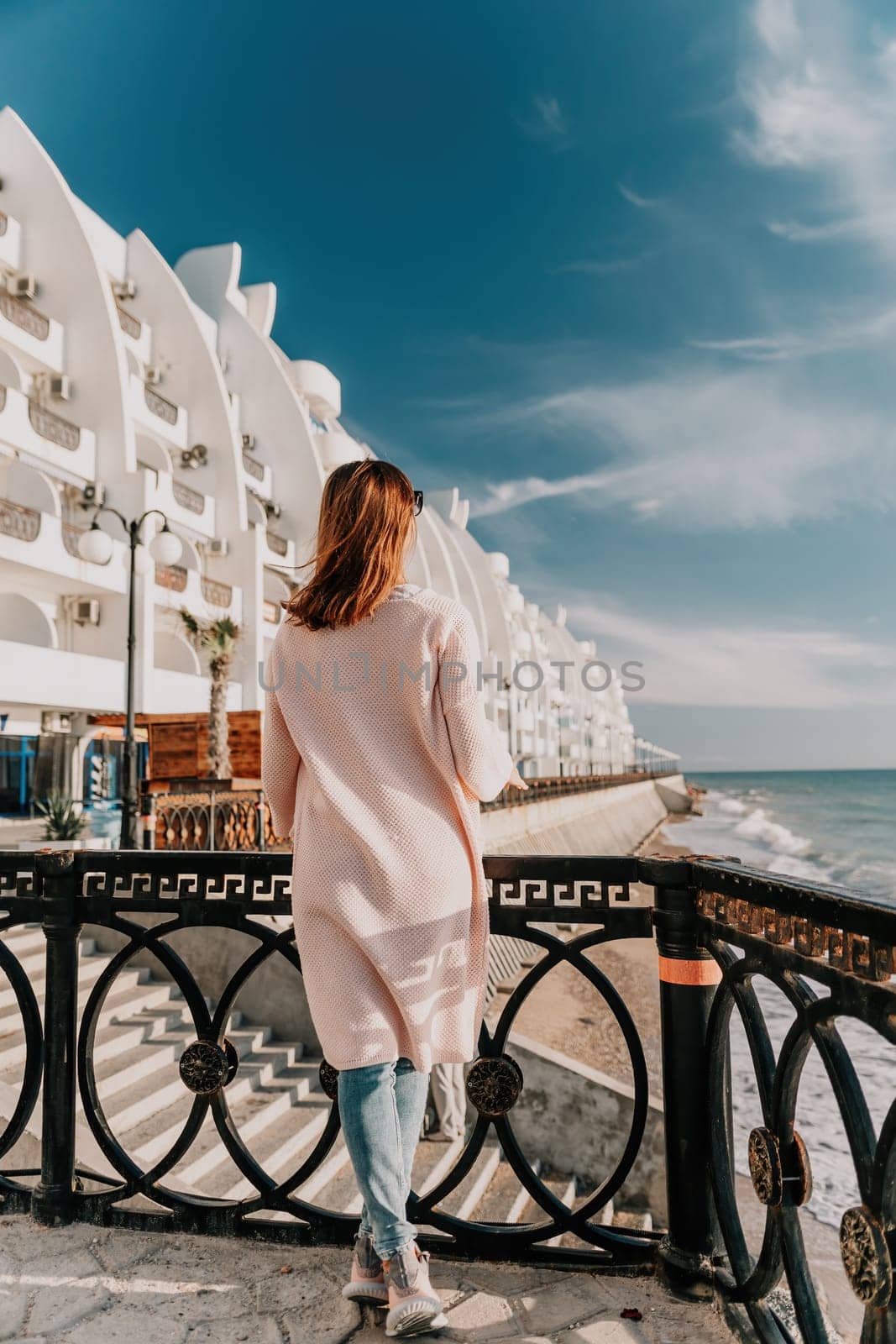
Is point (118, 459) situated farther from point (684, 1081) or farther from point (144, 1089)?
point (684, 1081)

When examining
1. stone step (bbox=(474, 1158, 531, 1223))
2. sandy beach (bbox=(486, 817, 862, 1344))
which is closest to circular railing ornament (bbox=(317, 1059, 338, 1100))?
sandy beach (bbox=(486, 817, 862, 1344))

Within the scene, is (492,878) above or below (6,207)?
below

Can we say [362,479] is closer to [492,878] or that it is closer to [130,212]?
[492,878]

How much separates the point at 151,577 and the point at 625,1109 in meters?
16.8

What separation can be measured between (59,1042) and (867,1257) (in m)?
2.14

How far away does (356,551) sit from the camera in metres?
1.96

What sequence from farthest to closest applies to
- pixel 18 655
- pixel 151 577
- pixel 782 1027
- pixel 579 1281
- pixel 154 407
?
1. pixel 154 407
2. pixel 151 577
3. pixel 18 655
4. pixel 782 1027
5. pixel 579 1281

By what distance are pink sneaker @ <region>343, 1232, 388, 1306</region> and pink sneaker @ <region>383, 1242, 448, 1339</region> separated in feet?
0.12

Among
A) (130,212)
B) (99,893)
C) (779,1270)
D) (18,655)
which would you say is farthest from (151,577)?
(779,1270)

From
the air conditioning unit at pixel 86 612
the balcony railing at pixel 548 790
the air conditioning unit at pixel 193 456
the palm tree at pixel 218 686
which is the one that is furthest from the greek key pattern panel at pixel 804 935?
the air conditioning unit at pixel 193 456

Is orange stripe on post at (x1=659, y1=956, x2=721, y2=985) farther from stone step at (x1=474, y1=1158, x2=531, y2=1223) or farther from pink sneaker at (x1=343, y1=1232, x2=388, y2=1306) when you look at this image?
stone step at (x1=474, y1=1158, x2=531, y2=1223)

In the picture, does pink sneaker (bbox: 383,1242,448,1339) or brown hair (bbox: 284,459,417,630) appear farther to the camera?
brown hair (bbox: 284,459,417,630)

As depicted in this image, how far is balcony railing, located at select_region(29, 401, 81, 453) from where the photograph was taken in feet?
60.3

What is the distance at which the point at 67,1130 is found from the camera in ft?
8.13
